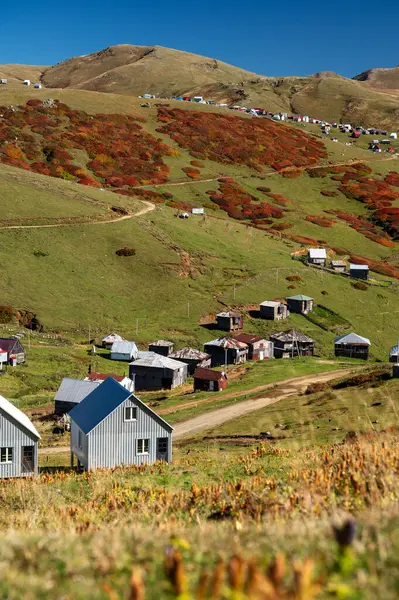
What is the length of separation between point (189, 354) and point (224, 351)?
4.62m

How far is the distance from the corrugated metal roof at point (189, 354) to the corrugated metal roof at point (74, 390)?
22.3 m

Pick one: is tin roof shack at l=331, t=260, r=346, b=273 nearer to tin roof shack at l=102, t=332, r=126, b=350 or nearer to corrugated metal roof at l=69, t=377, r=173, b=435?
tin roof shack at l=102, t=332, r=126, b=350

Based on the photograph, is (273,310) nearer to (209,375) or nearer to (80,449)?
(209,375)

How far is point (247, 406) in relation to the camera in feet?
184

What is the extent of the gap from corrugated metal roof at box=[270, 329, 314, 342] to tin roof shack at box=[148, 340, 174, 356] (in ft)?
46.9

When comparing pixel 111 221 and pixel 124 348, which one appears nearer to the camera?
pixel 124 348

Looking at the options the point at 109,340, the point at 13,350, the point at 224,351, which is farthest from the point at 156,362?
the point at 13,350

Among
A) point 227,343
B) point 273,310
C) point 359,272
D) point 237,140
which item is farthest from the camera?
point 237,140

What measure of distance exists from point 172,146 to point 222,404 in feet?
389

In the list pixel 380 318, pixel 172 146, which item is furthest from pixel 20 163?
pixel 380 318

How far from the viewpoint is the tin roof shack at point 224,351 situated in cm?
8112

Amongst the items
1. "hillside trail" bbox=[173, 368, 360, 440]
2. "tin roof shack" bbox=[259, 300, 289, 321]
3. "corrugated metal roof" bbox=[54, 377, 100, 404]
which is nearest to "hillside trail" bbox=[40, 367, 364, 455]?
"hillside trail" bbox=[173, 368, 360, 440]

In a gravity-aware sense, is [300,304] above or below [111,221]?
below

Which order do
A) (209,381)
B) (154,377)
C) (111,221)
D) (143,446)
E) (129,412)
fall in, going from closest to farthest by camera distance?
(129,412)
(143,446)
(209,381)
(154,377)
(111,221)
